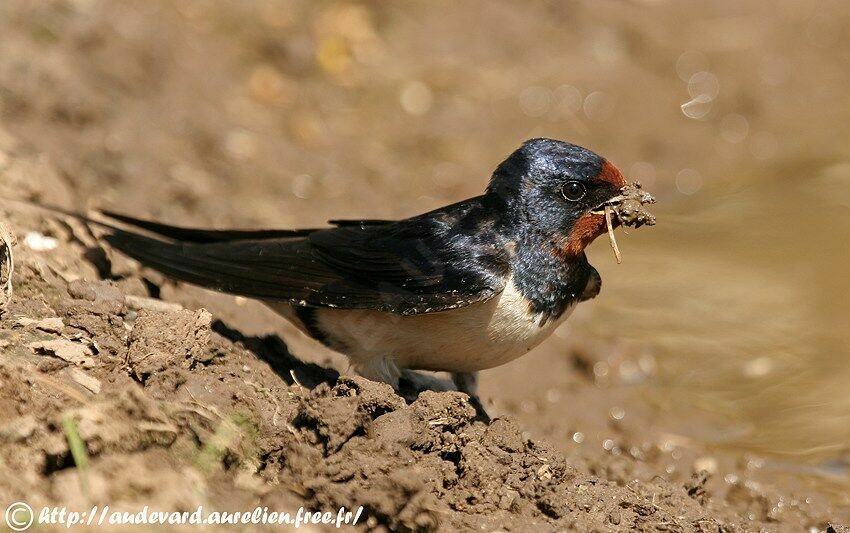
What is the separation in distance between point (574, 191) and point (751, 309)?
9.73 feet

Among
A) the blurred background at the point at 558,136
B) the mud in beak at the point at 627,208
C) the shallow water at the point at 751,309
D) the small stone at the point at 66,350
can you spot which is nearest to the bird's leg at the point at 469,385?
the blurred background at the point at 558,136

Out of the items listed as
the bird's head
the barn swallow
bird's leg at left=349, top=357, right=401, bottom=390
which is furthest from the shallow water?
bird's leg at left=349, top=357, right=401, bottom=390

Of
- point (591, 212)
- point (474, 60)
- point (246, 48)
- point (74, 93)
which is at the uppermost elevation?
point (474, 60)

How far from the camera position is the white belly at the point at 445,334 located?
16.6 ft

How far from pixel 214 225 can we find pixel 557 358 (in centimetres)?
240

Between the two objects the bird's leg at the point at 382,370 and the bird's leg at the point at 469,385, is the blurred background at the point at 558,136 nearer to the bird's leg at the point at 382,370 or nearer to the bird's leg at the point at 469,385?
the bird's leg at the point at 469,385

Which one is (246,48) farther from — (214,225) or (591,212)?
(591,212)

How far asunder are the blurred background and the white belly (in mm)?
1365

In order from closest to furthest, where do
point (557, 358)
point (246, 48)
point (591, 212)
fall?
point (591, 212)
point (557, 358)
point (246, 48)

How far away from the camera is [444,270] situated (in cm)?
514

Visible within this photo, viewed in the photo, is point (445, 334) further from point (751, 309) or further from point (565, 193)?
point (751, 309)

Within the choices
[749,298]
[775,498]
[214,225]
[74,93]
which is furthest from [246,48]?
[775,498]

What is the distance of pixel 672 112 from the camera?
1027 cm

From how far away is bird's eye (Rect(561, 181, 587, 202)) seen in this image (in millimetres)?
5270
